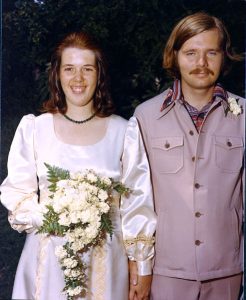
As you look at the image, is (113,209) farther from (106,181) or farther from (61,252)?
(61,252)

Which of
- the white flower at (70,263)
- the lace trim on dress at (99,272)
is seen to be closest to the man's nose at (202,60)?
the lace trim on dress at (99,272)

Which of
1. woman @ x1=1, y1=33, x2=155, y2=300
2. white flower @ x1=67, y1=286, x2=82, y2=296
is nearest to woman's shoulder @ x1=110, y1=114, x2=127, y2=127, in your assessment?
woman @ x1=1, y1=33, x2=155, y2=300

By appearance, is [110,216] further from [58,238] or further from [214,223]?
[214,223]

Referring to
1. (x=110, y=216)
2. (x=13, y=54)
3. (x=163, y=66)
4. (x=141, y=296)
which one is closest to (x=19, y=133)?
(x=13, y=54)

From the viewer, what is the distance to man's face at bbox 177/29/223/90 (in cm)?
254

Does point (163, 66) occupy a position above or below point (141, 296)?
above

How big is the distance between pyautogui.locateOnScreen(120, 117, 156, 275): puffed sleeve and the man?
0.18 feet

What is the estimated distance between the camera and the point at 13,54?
2.68 meters

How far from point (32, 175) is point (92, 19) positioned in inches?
32.9

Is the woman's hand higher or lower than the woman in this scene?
lower

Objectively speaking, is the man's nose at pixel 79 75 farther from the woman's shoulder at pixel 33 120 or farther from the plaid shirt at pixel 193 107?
the plaid shirt at pixel 193 107

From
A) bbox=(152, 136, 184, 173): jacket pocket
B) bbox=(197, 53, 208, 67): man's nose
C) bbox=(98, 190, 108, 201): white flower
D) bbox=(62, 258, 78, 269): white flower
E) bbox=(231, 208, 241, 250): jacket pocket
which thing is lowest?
bbox=(62, 258, 78, 269): white flower

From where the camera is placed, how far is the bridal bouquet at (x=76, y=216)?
7.59 ft

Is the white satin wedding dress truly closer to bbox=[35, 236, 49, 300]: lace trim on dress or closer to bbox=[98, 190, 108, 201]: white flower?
bbox=[35, 236, 49, 300]: lace trim on dress
